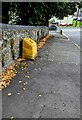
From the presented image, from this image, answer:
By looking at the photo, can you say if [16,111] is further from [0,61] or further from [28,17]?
→ [28,17]

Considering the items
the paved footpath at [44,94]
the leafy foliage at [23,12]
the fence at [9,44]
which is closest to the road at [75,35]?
the leafy foliage at [23,12]

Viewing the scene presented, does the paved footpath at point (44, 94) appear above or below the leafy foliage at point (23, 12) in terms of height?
below

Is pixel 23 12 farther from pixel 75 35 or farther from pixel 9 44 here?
pixel 75 35

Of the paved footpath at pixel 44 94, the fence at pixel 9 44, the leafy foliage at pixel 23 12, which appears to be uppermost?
the leafy foliage at pixel 23 12

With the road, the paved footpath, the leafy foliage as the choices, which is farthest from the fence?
the road

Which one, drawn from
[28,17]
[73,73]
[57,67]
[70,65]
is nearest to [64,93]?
[73,73]

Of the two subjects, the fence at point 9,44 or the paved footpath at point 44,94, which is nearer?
the paved footpath at point 44,94

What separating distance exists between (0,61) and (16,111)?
3.07 metres

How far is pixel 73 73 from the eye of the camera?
10.5m

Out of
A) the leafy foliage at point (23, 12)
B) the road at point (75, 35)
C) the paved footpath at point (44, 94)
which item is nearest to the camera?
the paved footpath at point (44, 94)

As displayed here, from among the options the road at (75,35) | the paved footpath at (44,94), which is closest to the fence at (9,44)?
the paved footpath at (44,94)

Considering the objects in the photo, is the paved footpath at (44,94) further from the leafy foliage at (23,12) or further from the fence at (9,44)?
the leafy foliage at (23,12)

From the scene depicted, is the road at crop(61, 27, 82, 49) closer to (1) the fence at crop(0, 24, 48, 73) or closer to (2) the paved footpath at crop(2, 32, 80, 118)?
(1) the fence at crop(0, 24, 48, 73)

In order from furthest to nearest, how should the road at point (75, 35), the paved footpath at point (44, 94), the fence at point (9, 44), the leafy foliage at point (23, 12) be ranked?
Answer: 1. the road at point (75, 35)
2. the leafy foliage at point (23, 12)
3. the fence at point (9, 44)
4. the paved footpath at point (44, 94)
